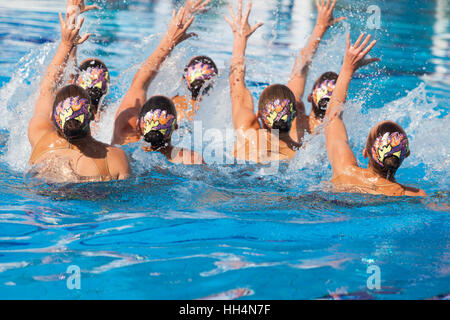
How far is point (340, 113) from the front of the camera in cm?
424

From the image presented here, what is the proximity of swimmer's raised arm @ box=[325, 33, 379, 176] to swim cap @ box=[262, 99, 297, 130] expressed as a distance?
47cm

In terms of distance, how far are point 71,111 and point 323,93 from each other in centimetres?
262

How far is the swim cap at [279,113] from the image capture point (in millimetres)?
4625

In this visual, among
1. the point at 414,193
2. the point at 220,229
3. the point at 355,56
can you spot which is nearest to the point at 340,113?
the point at 355,56

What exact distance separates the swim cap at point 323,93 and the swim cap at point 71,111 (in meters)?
2.48

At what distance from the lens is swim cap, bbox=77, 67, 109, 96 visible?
17.0 feet

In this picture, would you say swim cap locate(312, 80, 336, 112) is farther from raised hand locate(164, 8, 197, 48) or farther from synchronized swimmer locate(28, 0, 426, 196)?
raised hand locate(164, 8, 197, 48)

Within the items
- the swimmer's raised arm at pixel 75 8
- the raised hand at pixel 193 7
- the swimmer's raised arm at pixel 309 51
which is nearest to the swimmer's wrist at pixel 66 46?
the swimmer's raised arm at pixel 75 8

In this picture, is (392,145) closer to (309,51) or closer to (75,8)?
(309,51)

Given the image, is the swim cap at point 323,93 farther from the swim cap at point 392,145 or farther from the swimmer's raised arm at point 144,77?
the swim cap at point 392,145

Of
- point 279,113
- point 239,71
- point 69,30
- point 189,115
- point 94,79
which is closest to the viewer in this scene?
point 69,30

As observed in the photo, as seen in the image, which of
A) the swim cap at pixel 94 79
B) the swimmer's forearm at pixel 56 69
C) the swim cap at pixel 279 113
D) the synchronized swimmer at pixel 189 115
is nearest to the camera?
the synchronized swimmer at pixel 189 115
